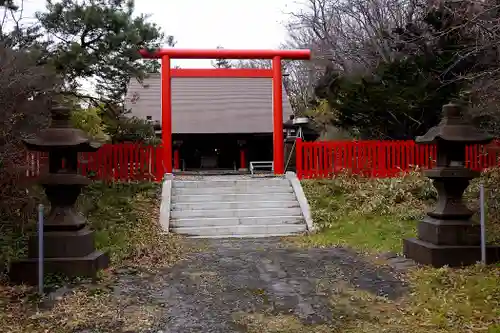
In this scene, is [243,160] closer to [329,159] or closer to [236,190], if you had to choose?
[329,159]

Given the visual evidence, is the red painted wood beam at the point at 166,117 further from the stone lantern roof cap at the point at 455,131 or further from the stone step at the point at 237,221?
the stone lantern roof cap at the point at 455,131

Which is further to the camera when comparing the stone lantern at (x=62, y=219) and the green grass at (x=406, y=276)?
the stone lantern at (x=62, y=219)

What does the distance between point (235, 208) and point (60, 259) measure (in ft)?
17.7

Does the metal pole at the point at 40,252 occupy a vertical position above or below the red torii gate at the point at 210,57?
below

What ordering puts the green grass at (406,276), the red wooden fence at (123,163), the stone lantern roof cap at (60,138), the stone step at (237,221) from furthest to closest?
the red wooden fence at (123,163) → the stone step at (237,221) → the stone lantern roof cap at (60,138) → the green grass at (406,276)

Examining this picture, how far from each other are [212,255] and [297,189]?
4446mm

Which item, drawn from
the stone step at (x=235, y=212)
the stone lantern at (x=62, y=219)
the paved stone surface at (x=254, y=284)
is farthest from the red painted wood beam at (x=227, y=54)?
the paved stone surface at (x=254, y=284)

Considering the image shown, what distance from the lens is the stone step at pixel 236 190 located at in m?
11.7

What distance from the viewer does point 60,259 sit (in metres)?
6.05

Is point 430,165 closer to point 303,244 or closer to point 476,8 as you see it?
point 476,8

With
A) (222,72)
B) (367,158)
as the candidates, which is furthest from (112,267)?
(222,72)

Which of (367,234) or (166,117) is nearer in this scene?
(367,234)

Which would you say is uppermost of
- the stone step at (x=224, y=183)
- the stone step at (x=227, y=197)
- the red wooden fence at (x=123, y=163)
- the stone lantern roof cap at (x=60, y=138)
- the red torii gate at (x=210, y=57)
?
the red torii gate at (x=210, y=57)

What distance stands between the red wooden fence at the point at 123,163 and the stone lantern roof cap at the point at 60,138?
544 cm
